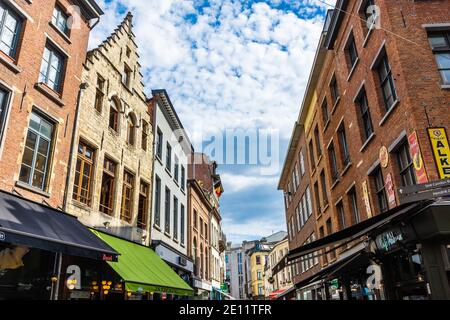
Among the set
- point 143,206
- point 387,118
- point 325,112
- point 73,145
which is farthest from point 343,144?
point 73,145

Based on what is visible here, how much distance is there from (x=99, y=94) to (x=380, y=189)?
11389 mm

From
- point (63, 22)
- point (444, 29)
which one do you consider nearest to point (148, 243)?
point (63, 22)

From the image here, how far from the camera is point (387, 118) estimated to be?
10477 mm

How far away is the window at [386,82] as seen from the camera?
10.6 meters

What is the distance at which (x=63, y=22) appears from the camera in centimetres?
1248

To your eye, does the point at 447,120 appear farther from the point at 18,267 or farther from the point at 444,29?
the point at 18,267

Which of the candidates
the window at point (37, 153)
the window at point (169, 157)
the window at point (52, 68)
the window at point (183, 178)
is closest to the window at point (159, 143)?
the window at point (169, 157)

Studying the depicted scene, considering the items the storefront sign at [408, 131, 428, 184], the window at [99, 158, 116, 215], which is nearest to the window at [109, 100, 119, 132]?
the window at [99, 158, 116, 215]

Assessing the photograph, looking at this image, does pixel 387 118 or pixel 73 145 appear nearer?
pixel 387 118

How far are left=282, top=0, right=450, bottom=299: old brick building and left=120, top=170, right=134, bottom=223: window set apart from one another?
864 cm

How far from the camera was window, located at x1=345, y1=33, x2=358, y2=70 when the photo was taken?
14.3 m

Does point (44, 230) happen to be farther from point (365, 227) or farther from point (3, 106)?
point (365, 227)

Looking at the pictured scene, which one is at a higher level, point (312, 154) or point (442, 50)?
point (312, 154)

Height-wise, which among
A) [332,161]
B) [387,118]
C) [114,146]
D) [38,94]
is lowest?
[387,118]
